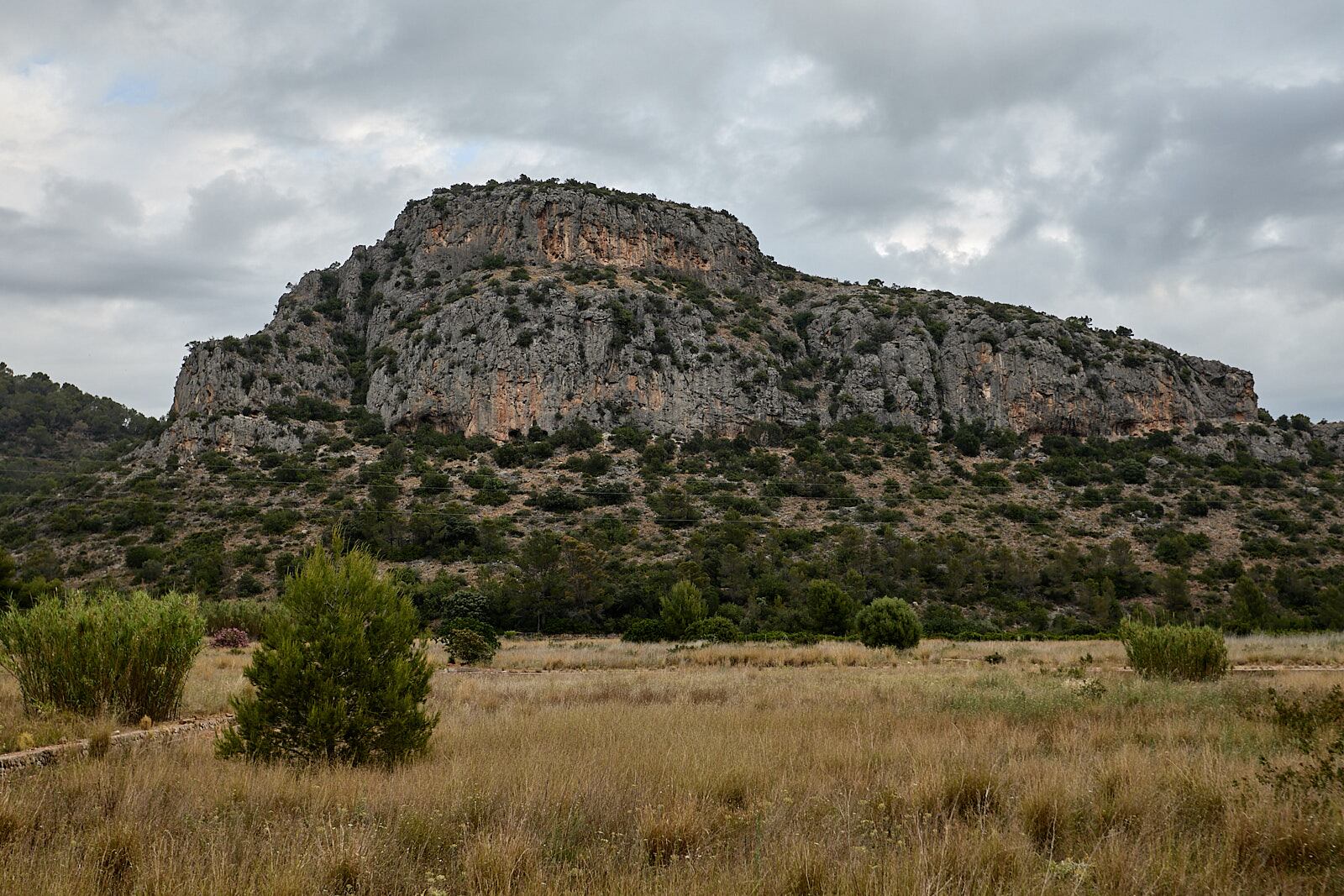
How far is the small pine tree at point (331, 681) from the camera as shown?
23.1ft

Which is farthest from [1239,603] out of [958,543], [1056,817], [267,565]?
[267,565]

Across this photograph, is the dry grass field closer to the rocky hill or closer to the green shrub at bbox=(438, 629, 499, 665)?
the green shrub at bbox=(438, 629, 499, 665)

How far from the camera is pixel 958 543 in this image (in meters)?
47.5

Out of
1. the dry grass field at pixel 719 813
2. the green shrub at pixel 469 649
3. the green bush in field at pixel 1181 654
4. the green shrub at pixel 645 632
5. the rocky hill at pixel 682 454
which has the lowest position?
the green shrub at pixel 645 632

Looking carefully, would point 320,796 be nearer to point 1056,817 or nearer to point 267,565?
point 1056,817

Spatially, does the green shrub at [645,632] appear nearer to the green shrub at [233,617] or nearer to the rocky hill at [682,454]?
the rocky hill at [682,454]

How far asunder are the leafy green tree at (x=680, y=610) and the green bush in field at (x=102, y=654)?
22.7 meters

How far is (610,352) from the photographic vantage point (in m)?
75.2

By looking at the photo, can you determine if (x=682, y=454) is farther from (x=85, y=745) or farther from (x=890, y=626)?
(x=85, y=745)

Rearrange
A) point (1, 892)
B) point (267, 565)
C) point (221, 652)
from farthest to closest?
→ 1. point (267, 565)
2. point (221, 652)
3. point (1, 892)

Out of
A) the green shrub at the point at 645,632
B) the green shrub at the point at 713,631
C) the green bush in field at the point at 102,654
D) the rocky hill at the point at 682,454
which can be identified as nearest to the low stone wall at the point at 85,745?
the green bush in field at the point at 102,654

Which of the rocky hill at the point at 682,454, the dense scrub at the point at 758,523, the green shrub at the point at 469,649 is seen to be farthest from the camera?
the rocky hill at the point at 682,454

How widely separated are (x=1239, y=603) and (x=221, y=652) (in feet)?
136

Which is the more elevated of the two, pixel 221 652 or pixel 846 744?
pixel 846 744
